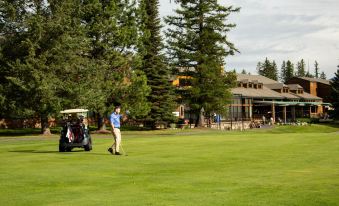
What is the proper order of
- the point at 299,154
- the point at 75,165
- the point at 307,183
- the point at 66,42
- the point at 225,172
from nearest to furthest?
the point at 307,183 < the point at 225,172 < the point at 75,165 < the point at 299,154 < the point at 66,42

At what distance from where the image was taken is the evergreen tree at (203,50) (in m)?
55.9

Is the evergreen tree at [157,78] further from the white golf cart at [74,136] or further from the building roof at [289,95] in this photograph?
the building roof at [289,95]

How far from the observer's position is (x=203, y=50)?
56.8 meters

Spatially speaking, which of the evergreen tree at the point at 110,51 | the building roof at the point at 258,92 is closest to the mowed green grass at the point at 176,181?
the evergreen tree at the point at 110,51

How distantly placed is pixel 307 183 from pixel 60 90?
3300cm

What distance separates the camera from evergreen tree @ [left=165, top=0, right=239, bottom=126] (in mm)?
55875

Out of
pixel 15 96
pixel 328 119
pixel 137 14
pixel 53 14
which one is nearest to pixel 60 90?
pixel 15 96

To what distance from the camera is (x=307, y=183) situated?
32.7ft

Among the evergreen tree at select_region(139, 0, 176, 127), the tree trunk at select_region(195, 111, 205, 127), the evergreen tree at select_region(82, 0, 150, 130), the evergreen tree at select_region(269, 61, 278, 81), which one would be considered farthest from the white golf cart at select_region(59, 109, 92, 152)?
the evergreen tree at select_region(269, 61, 278, 81)

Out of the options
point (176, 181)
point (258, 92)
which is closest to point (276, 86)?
point (258, 92)

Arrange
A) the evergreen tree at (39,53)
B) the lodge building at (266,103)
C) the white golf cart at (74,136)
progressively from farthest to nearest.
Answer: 1. the lodge building at (266,103)
2. the evergreen tree at (39,53)
3. the white golf cart at (74,136)

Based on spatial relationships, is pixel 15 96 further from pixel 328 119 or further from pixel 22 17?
pixel 328 119

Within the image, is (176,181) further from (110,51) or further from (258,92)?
(258,92)

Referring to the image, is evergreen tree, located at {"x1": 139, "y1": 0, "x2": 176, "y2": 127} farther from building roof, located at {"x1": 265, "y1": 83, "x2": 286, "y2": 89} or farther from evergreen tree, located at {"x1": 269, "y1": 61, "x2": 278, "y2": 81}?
evergreen tree, located at {"x1": 269, "y1": 61, "x2": 278, "y2": 81}
